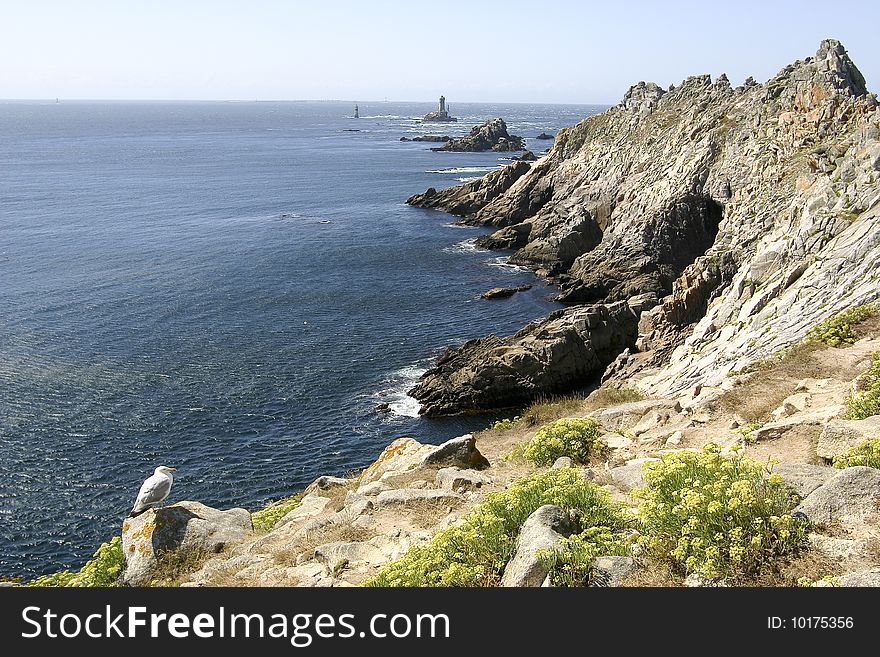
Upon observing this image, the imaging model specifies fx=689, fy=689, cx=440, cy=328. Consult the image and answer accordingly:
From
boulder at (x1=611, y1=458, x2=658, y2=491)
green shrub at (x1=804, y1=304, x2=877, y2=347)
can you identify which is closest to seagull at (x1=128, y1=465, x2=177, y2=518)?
boulder at (x1=611, y1=458, x2=658, y2=491)

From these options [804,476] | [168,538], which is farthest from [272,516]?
[804,476]

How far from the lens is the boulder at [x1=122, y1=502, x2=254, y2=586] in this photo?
13.6 metres

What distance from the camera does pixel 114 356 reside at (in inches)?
1874

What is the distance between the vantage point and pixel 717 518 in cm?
793

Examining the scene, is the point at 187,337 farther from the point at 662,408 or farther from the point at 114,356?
the point at 662,408

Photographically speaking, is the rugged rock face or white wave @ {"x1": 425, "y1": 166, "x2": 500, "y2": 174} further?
white wave @ {"x1": 425, "y1": 166, "x2": 500, "y2": 174}

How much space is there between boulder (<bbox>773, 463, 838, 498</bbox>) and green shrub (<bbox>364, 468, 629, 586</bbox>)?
2.32 m

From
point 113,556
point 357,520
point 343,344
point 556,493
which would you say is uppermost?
point 556,493

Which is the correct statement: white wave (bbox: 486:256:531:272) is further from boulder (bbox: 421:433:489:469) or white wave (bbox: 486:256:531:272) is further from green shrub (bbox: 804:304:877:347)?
boulder (bbox: 421:433:489:469)

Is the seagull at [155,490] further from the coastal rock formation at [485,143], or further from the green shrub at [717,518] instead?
the coastal rock formation at [485,143]

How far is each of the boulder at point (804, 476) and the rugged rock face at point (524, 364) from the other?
107 ft

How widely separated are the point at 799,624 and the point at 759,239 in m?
43.4

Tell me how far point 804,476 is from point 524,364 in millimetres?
34151

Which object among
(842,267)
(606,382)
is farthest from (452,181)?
(842,267)
